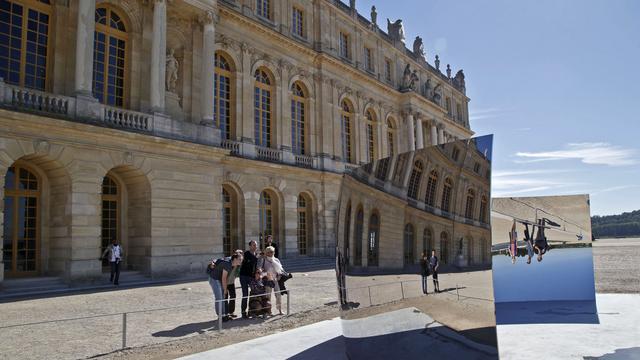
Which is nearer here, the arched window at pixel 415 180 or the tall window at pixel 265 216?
the arched window at pixel 415 180

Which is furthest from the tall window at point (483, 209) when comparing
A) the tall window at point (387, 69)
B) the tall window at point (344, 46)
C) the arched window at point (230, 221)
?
the tall window at point (387, 69)

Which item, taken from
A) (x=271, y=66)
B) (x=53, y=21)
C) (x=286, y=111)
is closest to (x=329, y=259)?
(x=286, y=111)

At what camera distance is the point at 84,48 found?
17219mm

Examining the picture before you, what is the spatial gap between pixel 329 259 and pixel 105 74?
16.1 m

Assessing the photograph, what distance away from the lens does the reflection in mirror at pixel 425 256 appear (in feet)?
13.1

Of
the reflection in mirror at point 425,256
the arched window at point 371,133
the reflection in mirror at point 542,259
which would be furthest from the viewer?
the arched window at point 371,133

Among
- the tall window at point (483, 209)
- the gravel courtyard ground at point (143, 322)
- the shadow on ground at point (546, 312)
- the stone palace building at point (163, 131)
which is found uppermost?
the stone palace building at point (163, 131)

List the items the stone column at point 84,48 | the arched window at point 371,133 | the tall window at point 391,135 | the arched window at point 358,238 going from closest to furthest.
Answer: the arched window at point 358,238
the stone column at point 84,48
the arched window at point 371,133
the tall window at point 391,135

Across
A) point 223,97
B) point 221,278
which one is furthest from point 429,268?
point 223,97

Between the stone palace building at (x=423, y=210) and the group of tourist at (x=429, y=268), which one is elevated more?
the stone palace building at (x=423, y=210)

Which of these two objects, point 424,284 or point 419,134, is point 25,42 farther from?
point 419,134

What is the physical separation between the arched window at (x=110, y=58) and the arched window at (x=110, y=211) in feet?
11.0

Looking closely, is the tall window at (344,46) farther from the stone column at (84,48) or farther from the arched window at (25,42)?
the arched window at (25,42)

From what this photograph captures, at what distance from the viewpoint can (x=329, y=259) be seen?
2852 centimetres
